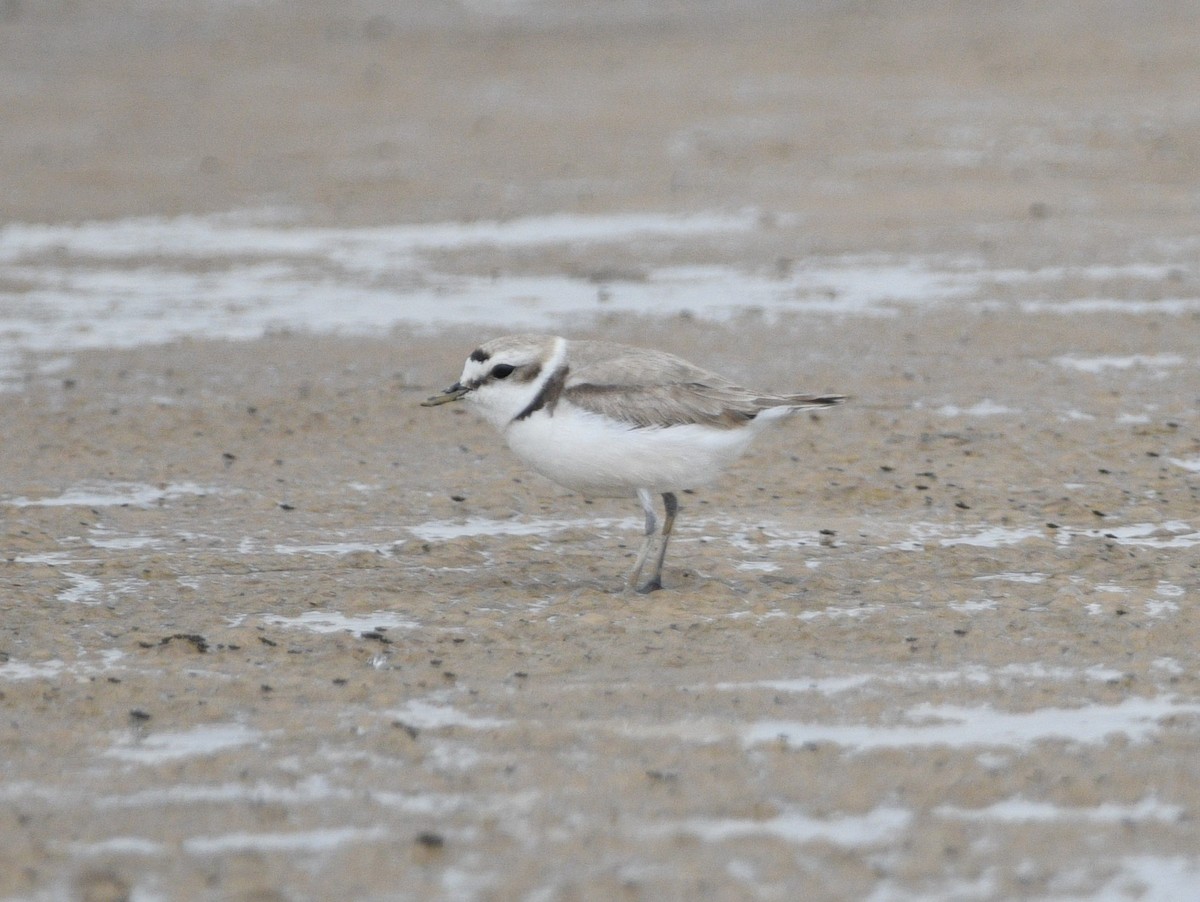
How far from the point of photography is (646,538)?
7.21 meters

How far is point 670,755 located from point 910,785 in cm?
66

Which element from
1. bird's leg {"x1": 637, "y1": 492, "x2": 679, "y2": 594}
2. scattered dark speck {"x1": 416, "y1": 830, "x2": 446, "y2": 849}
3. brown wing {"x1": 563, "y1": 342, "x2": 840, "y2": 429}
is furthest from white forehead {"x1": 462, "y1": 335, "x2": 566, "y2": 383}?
scattered dark speck {"x1": 416, "y1": 830, "x2": 446, "y2": 849}

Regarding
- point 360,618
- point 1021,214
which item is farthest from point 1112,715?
point 1021,214

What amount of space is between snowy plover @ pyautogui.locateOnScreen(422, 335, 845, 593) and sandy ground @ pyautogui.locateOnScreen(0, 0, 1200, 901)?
433 mm

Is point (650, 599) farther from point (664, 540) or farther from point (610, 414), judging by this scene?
point (610, 414)

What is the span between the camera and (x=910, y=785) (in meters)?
5.16

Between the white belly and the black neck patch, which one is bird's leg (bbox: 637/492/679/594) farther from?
the black neck patch

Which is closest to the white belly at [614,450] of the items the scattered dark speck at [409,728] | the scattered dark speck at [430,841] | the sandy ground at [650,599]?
the sandy ground at [650,599]

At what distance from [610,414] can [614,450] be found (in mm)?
129

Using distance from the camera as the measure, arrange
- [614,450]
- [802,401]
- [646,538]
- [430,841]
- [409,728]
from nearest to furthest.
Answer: [430,841] < [409,728] < [614,450] < [646,538] < [802,401]

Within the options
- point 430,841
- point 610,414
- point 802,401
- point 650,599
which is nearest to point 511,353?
point 610,414

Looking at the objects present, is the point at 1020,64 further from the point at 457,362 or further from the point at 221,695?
the point at 221,695

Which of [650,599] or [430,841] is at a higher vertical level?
[650,599]

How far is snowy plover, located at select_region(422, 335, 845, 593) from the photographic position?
6.95 m
